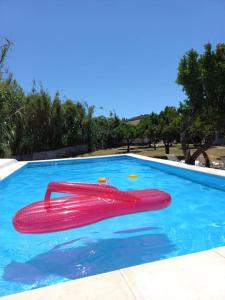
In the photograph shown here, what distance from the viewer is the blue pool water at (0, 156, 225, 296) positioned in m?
3.20

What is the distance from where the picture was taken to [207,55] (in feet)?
34.9

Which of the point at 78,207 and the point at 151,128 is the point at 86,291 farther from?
the point at 151,128

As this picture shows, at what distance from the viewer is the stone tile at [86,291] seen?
1.80 meters

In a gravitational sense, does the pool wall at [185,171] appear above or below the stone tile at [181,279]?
above

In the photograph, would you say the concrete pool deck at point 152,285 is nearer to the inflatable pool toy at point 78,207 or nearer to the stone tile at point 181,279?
the stone tile at point 181,279

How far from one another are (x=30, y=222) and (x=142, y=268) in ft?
4.88

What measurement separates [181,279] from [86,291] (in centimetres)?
73

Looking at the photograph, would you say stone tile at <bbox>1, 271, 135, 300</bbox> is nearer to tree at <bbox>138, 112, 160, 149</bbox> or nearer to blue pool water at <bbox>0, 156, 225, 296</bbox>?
blue pool water at <bbox>0, 156, 225, 296</bbox>

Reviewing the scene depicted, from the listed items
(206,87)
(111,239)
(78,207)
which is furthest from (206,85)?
(78,207)

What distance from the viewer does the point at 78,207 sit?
3.31 metres

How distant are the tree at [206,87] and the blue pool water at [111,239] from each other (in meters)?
4.51

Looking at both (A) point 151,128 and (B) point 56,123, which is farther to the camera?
(A) point 151,128

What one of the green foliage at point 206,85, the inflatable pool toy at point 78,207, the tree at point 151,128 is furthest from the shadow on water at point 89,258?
the tree at point 151,128

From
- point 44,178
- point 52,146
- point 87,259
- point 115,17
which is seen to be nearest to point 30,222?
point 87,259
